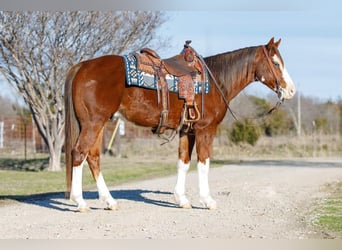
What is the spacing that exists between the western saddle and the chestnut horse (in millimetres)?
104

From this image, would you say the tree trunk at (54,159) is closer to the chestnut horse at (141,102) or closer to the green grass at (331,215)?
the green grass at (331,215)

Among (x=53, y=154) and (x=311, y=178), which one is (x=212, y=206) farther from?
(x=53, y=154)

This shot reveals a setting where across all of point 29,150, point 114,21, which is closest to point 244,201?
point 114,21

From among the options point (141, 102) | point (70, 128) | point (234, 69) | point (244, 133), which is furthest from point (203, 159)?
point (244, 133)

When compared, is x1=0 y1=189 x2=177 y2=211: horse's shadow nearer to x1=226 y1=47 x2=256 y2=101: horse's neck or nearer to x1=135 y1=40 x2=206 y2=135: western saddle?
x1=135 y1=40 x2=206 y2=135: western saddle

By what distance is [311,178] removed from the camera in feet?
54.1

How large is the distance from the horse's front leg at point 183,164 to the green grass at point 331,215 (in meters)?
2.20

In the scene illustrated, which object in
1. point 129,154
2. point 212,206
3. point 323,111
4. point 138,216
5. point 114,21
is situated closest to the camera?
point 138,216

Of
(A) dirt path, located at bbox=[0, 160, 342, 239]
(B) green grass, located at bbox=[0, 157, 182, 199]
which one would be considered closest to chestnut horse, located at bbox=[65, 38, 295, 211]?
(A) dirt path, located at bbox=[0, 160, 342, 239]

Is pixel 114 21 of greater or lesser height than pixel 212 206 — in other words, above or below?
above

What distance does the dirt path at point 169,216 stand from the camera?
777 centimetres

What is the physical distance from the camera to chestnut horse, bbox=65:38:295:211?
9430mm

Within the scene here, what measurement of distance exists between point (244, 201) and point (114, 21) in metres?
11.7

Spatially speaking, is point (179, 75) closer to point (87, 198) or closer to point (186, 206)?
point (186, 206)
